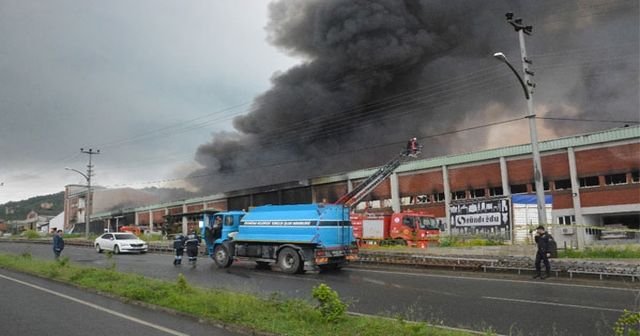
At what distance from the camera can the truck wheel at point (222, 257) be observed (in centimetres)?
1750

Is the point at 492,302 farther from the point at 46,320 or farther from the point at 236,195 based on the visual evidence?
the point at 236,195

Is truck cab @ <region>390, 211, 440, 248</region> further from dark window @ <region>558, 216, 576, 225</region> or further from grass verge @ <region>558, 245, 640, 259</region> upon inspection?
dark window @ <region>558, 216, 576, 225</region>

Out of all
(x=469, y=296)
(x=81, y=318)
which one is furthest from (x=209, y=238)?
(x=81, y=318)

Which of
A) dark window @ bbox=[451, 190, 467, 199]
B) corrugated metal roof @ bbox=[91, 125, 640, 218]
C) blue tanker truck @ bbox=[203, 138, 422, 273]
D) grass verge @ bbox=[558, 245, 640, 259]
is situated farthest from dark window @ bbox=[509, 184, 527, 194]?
blue tanker truck @ bbox=[203, 138, 422, 273]

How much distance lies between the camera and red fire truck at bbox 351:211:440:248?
23859 mm

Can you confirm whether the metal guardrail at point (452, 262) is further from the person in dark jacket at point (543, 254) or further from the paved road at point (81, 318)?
the paved road at point (81, 318)

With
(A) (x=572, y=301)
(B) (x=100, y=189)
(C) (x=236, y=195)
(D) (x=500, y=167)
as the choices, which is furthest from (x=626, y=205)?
(B) (x=100, y=189)

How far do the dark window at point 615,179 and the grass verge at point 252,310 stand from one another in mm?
32225

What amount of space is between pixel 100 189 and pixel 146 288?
8731 cm

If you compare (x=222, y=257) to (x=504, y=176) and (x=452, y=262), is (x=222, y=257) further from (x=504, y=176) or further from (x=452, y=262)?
(x=504, y=176)

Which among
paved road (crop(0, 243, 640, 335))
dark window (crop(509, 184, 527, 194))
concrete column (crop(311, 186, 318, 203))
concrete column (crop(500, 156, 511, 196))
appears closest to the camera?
paved road (crop(0, 243, 640, 335))

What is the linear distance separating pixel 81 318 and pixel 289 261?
29.6 feet

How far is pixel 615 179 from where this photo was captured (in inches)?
1294

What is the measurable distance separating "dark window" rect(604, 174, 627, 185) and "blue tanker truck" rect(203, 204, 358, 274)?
2478 centimetres
